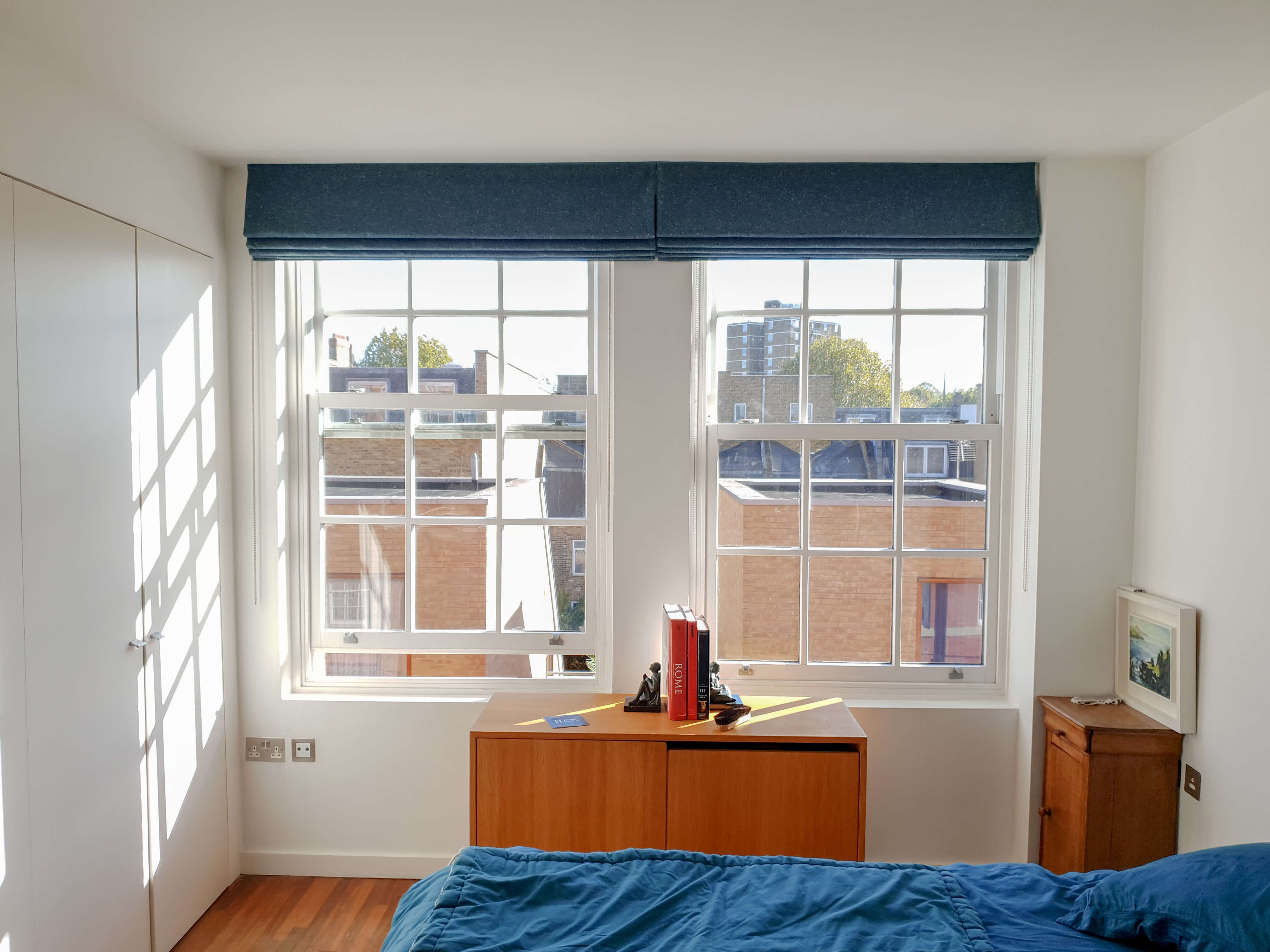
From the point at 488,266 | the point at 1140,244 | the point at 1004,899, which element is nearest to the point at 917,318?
the point at 1140,244

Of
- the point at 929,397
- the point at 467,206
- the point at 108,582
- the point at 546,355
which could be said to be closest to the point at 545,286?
the point at 546,355

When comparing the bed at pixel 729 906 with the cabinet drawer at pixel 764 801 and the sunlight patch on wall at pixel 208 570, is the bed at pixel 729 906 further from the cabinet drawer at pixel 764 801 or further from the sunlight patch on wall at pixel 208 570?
the sunlight patch on wall at pixel 208 570

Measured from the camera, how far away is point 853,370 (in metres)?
2.97

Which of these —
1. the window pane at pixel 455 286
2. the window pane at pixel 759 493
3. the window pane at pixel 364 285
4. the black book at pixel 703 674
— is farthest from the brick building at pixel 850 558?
the window pane at pixel 364 285

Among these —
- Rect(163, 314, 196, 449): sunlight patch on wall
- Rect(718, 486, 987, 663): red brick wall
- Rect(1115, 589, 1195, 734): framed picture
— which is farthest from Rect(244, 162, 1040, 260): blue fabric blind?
Rect(1115, 589, 1195, 734): framed picture

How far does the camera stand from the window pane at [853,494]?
9.75ft

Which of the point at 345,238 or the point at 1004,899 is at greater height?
the point at 345,238

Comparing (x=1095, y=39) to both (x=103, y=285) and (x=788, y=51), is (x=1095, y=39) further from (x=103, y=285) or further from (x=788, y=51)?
(x=103, y=285)

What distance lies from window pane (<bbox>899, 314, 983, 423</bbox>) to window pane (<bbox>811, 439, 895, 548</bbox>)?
0.61 ft

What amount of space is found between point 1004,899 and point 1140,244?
2145 mm

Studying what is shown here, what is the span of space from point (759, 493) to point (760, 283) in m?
0.77

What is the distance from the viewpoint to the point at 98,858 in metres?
2.17

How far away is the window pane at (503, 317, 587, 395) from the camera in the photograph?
3.01m

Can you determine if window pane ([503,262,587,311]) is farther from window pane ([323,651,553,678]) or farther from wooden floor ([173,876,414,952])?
wooden floor ([173,876,414,952])
